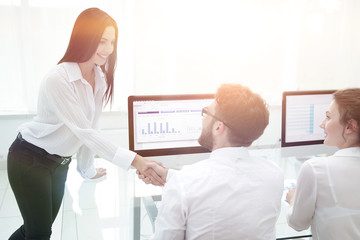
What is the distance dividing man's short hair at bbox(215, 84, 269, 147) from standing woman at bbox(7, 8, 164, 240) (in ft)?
1.96

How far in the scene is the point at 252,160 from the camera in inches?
46.1

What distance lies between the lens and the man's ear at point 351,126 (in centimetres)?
135

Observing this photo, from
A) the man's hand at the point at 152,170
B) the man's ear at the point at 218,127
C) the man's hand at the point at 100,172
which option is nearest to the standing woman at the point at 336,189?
the man's ear at the point at 218,127

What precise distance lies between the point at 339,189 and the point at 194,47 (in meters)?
3.05

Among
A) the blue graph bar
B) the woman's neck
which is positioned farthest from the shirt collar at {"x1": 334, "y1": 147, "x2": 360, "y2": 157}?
the woman's neck

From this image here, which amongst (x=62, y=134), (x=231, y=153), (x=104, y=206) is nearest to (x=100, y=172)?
(x=104, y=206)

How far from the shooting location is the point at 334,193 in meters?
1.24

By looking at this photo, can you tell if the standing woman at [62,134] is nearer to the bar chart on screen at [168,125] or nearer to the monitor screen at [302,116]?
the bar chart on screen at [168,125]

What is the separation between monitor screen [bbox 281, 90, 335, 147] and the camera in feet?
7.01

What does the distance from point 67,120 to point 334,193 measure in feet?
3.78

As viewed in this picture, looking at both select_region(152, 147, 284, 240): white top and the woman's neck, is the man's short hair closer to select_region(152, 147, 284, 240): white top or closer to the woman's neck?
select_region(152, 147, 284, 240): white top

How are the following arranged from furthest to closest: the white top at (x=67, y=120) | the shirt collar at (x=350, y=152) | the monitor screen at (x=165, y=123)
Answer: the monitor screen at (x=165, y=123)
the white top at (x=67, y=120)
the shirt collar at (x=350, y=152)

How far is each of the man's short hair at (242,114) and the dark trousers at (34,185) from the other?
3.16 ft

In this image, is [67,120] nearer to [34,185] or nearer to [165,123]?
[34,185]
